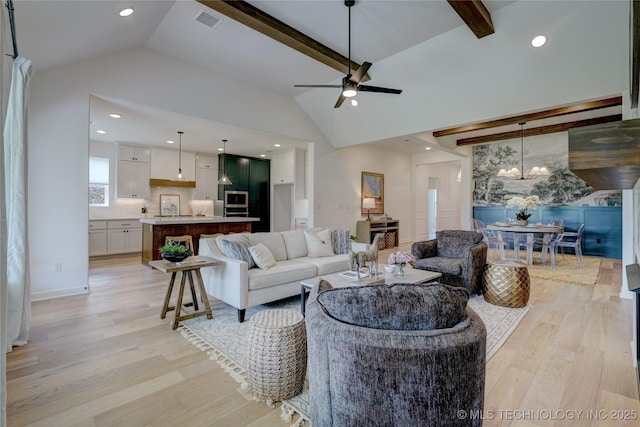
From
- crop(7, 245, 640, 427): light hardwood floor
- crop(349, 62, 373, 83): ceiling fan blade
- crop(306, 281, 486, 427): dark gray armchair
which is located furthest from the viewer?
crop(349, 62, 373, 83): ceiling fan blade

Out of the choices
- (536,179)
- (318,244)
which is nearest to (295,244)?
(318,244)

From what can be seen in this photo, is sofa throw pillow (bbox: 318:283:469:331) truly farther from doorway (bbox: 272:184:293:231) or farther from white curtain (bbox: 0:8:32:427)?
doorway (bbox: 272:184:293:231)

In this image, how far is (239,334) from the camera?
2725 millimetres

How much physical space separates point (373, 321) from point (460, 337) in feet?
1.02

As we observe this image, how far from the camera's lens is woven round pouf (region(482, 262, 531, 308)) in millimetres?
3410

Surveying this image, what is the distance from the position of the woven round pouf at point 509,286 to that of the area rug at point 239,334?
0.26ft

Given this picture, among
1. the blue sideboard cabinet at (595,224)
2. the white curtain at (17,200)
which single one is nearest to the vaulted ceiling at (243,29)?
the white curtain at (17,200)

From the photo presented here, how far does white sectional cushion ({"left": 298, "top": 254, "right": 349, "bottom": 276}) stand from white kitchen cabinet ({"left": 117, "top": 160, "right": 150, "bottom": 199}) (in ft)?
17.9

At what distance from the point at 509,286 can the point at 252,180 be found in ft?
24.0

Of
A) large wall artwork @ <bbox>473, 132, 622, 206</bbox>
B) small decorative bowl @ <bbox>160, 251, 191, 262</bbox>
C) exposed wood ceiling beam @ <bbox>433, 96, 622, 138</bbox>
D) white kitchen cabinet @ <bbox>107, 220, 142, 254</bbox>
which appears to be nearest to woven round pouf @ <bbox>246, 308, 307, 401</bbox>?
small decorative bowl @ <bbox>160, 251, 191, 262</bbox>

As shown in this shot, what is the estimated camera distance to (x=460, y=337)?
106 cm

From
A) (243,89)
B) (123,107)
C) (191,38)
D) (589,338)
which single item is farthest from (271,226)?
(589,338)

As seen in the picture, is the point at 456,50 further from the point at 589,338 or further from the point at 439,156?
the point at 439,156

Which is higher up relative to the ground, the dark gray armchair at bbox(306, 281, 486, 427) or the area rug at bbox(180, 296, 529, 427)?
the dark gray armchair at bbox(306, 281, 486, 427)
